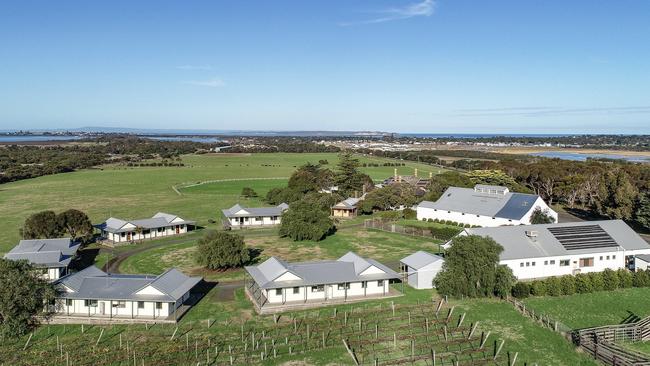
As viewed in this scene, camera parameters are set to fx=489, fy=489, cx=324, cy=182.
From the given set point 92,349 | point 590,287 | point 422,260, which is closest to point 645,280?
point 590,287

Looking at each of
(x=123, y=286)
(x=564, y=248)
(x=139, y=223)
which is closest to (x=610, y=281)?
(x=564, y=248)

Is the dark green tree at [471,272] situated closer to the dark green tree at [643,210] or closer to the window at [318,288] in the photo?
the window at [318,288]

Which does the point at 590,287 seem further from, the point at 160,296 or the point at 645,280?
the point at 160,296

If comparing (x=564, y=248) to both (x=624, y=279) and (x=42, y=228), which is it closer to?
(x=624, y=279)

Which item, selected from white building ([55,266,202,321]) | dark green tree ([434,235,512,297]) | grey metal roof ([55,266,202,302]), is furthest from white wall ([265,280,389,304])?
white building ([55,266,202,321])

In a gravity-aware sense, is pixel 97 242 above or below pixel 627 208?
below

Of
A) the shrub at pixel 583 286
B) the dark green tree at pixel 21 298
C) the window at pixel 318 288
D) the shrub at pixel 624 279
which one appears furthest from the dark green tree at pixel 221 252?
the shrub at pixel 624 279
